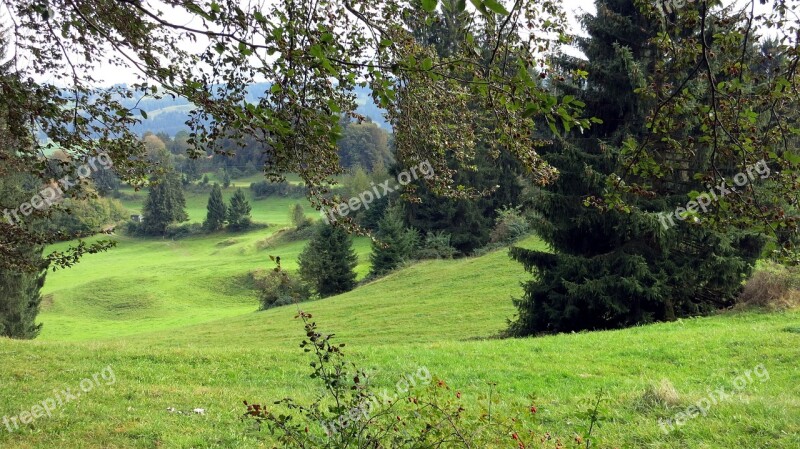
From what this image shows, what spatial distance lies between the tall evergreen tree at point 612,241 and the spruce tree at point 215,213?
217ft

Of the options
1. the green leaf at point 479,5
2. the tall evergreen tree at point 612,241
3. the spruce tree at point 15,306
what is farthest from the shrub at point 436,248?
the green leaf at point 479,5

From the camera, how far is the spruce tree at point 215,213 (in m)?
76.1

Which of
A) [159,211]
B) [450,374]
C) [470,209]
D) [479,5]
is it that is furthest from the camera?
[159,211]

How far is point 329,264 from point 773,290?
2707 centimetres

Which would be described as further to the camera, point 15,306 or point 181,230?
point 181,230

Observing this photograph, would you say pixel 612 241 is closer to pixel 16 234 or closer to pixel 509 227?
pixel 16 234

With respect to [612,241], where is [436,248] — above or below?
below

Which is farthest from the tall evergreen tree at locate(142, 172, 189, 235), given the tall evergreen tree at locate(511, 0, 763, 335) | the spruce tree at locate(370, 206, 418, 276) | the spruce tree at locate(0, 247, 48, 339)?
the tall evergreen tree at locate(511, 0, 763, 335)

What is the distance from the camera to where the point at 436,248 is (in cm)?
4250

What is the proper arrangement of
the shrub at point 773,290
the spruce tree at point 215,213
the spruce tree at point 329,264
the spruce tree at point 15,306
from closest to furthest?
the shrub at point 773,290 < the spruce tree at point 15,306 < the spruce tree at point 329,264 < the spruce tree at point 215,213

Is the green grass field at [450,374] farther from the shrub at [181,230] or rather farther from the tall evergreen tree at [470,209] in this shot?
the shrub at [181,230]

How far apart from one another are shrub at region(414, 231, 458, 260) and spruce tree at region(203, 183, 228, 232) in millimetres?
42682

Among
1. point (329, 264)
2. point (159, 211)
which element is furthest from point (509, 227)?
point (159, 211)

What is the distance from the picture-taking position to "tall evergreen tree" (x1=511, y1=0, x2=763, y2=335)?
1549 centimetres
